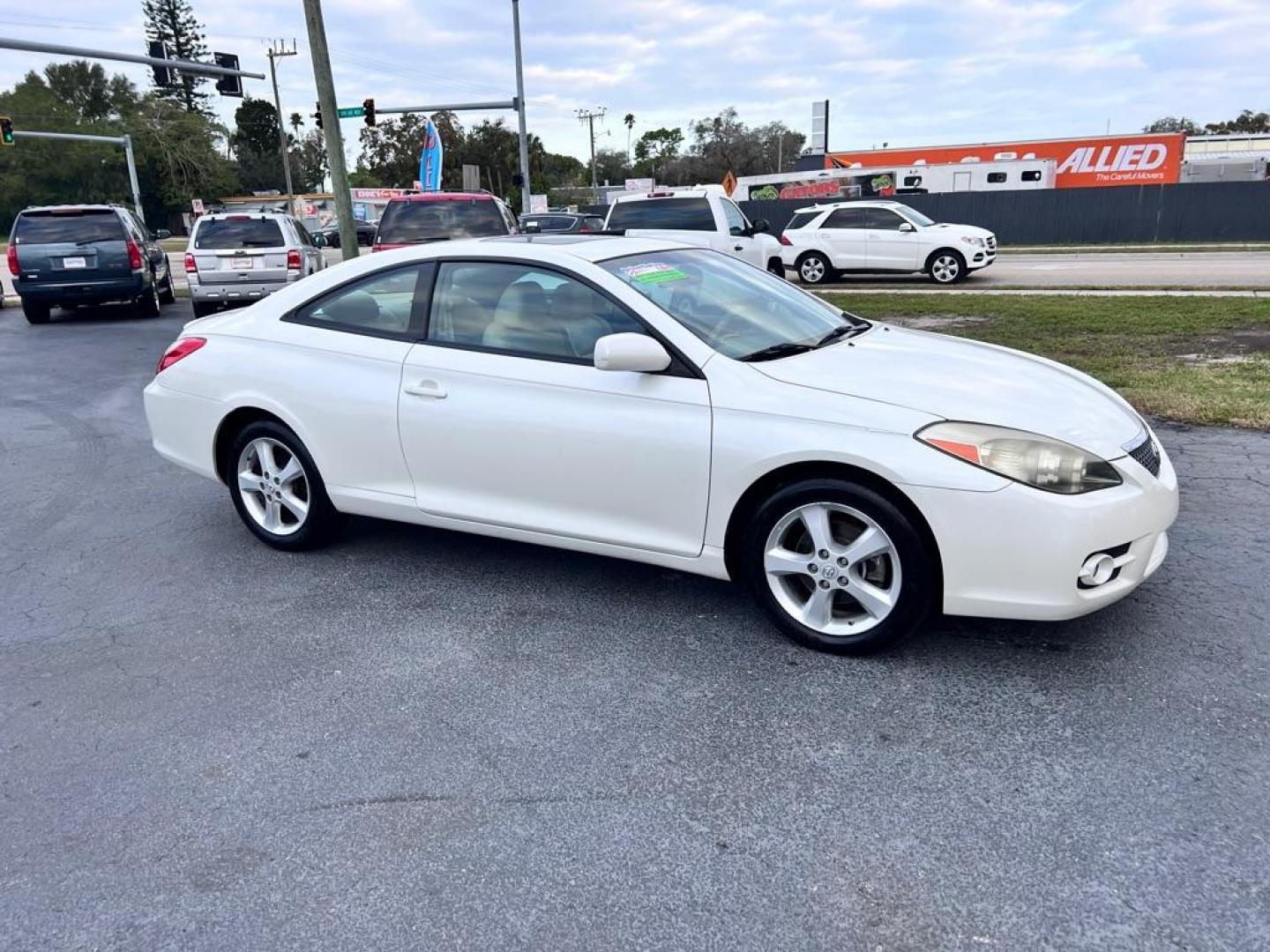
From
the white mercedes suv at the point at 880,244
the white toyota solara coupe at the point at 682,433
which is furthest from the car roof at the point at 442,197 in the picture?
the white toyota solara coupe at the point at 682,433

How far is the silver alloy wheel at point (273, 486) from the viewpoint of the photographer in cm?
488

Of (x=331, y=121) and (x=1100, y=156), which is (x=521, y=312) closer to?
(x=331, y=121)

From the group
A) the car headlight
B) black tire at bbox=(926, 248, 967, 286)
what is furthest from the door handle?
black tire at bbox=(926, 248, 967, 286)

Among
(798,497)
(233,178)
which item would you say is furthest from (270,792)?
(233,178)

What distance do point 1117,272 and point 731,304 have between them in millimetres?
17656

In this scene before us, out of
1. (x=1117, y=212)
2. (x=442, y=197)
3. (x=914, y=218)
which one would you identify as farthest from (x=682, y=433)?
(x=1117, y=212)

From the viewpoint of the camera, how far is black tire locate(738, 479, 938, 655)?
3.42 meters

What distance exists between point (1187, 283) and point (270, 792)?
1690 cm

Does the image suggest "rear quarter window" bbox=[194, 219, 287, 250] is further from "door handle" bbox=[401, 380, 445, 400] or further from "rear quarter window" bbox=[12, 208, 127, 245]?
"door handle" bbox=[401, 380, 445, 400]

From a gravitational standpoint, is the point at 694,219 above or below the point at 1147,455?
above

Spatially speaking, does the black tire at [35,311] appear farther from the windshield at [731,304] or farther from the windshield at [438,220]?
the windshield at [731,304]

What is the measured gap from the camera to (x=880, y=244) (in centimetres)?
1898

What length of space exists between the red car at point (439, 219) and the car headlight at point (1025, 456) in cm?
1035

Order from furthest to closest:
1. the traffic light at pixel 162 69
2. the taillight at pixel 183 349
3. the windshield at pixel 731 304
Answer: the traffic light at pixel 162 69 → the taillight at pixel 183 349 → the windshield at pixel 731 304
